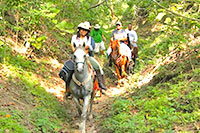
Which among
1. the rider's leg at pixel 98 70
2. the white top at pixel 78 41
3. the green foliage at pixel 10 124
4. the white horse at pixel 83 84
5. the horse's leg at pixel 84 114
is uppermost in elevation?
the white top at pixel 78 41

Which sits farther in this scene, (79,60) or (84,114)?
(84,114)

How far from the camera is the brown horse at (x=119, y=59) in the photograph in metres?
14.3

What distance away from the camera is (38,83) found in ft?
32.8

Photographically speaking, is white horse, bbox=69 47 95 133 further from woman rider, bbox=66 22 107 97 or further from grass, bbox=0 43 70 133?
grass, bbox=0 43 70 133

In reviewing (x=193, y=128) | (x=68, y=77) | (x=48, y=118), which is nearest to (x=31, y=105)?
(x=48, y=118)

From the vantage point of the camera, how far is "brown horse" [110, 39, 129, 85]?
565 inches

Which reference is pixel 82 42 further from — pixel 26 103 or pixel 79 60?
pixel 26 103

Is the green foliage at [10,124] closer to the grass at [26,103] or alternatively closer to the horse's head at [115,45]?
the grass at [26,103]

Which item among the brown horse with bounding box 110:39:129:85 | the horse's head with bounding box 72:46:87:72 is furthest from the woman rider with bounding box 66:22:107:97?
the brown horse with bounding box 110:39:129:85

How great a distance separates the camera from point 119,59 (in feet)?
47.2

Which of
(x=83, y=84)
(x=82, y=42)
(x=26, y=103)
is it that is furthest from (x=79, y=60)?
(x=26, y=103)

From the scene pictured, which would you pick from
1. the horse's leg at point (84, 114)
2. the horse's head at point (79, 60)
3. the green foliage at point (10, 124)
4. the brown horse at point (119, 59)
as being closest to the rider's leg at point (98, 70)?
the horse's leg at point (84, 114)

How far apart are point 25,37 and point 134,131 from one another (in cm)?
762

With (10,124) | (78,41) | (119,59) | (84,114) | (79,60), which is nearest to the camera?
(10,124)
